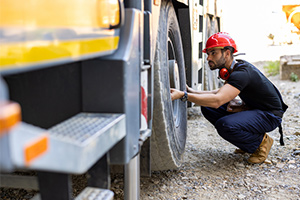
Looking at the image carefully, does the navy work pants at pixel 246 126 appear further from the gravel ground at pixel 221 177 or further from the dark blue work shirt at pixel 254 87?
the gravel ground at pixel 221 177

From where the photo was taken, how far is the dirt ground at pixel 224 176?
2607 mm

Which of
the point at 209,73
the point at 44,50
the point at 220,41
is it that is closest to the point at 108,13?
the point at 44,50

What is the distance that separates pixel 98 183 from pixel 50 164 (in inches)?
22.7

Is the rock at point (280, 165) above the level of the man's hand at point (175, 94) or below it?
below

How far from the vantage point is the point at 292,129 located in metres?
4.26

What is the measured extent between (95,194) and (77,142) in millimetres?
378

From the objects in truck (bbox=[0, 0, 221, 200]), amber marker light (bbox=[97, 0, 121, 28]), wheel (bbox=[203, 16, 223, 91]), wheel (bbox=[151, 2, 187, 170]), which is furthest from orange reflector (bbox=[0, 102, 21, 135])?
wheel (bbox=[203, 16, 223, 91])

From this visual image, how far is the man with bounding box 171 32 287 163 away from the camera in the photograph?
302 cm

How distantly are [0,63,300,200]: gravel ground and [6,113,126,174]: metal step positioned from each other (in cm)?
127

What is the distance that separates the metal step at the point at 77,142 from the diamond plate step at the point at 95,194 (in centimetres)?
20

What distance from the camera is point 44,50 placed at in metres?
0.96

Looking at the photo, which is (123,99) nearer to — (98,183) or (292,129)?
(98,183)

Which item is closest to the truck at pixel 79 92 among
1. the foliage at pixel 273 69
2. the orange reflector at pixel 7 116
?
the orange reflector at pixel 7 116

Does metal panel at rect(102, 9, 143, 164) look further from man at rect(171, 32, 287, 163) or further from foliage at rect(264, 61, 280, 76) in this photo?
foliage at rect(264, 61, 280, 76)
